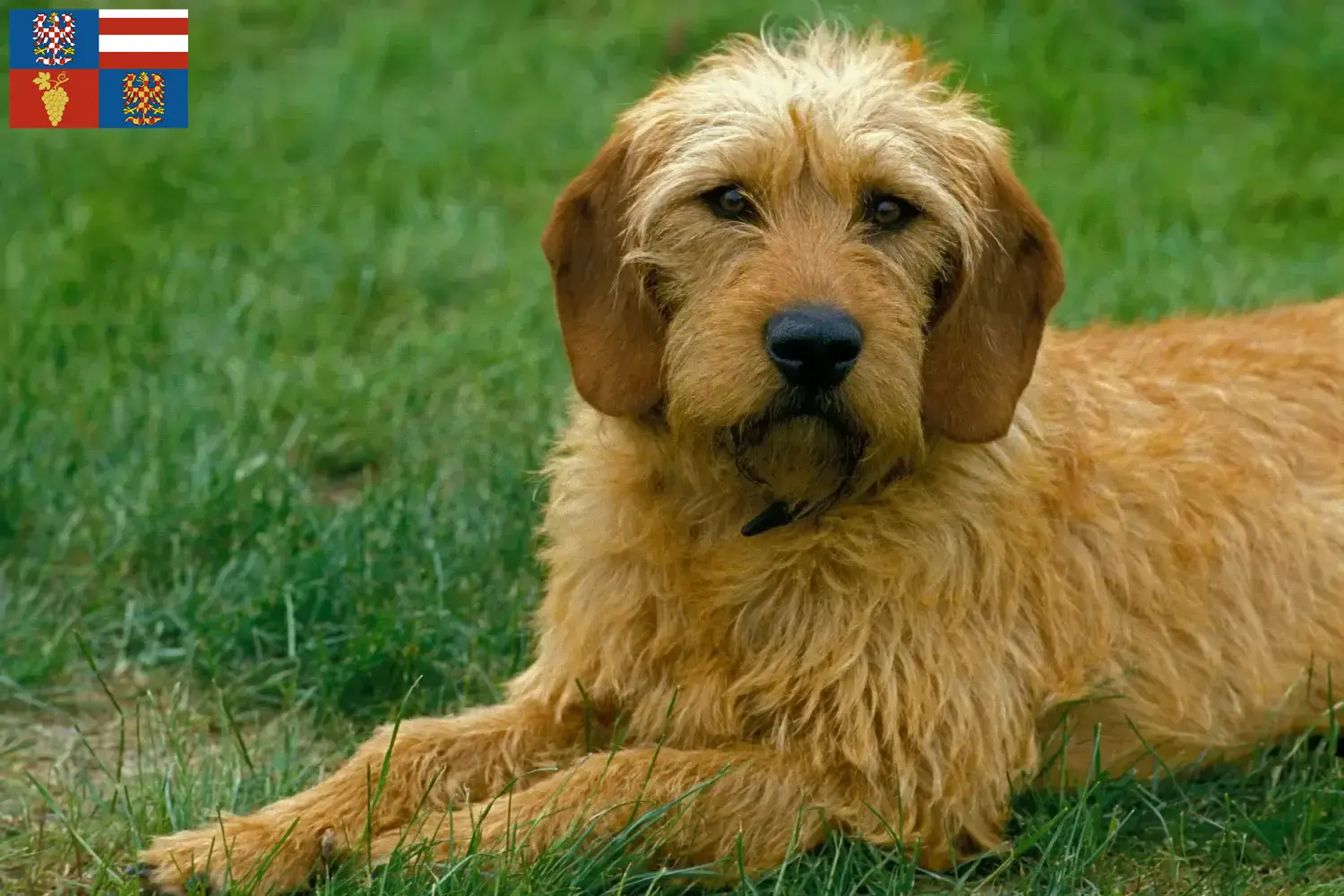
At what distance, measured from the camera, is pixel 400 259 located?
24.5 ft

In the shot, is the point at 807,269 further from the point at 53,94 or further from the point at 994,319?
the point at 53,94

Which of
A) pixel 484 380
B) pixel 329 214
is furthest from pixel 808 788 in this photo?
pixel 329 214

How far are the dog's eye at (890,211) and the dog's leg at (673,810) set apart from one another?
118cm

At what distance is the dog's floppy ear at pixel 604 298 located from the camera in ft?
12.5

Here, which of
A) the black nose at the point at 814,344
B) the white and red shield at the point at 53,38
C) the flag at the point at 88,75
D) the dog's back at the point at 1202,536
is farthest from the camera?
the white and red shield at the point at 53,38

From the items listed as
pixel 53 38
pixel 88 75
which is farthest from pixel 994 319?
pixel 53 38

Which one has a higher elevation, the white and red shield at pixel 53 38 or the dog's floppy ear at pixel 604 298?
the dog's floppy ear at pixel 604 298

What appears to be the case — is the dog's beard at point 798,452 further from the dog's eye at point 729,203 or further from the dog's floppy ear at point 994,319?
the dog's eye at point 729,203

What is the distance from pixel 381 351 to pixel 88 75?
6.74ft

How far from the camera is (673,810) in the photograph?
358 centimetres

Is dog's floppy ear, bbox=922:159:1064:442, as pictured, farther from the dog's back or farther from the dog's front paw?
the dog's front paw

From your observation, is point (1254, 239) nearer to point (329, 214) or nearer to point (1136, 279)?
point (1136, 279)

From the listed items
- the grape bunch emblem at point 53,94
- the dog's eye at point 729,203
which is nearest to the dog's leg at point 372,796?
the dog's eye at point 729,203

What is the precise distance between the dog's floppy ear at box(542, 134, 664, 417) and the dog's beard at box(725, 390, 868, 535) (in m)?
0.29
